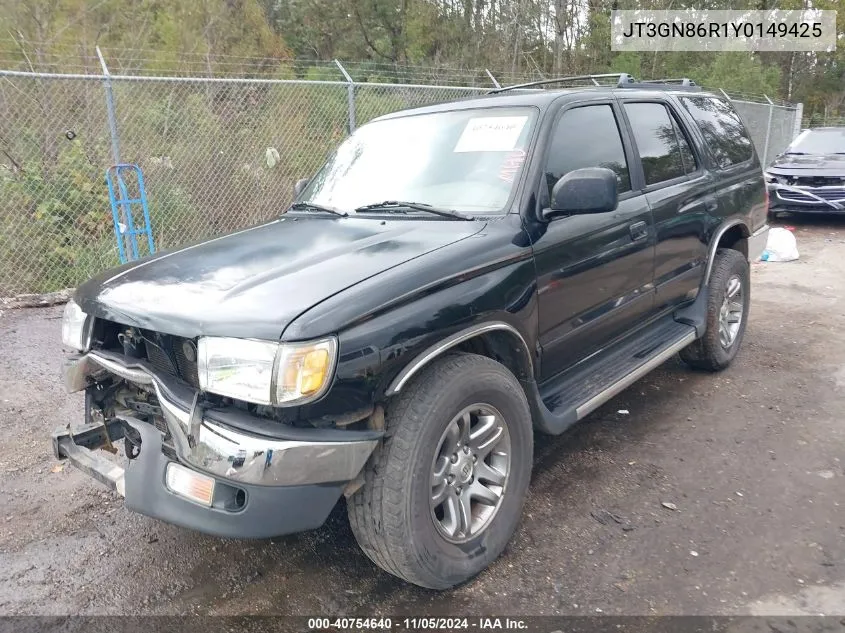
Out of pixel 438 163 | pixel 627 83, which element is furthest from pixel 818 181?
pixel 438 163

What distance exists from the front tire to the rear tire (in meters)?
2.40

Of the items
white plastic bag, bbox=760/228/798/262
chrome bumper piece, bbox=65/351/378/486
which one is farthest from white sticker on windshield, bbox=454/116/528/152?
white plastic bag, bbox=760/228/798/262

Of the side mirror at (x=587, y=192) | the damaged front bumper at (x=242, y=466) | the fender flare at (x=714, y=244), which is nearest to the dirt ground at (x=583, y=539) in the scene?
the damaged front bumper at (x=242, y=466)

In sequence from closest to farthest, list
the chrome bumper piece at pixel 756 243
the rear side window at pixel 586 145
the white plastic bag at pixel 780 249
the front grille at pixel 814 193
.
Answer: the rear side window at pixel 586 145
the chrome bumper piece at pixel 756 243
the white plastic bag at pixel 780 249
the front grille at pixel 814 193

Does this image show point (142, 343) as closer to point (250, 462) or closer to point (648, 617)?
point (250, 462)

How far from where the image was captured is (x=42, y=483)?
11.6 feet

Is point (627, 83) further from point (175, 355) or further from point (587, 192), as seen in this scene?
point (175, 355)

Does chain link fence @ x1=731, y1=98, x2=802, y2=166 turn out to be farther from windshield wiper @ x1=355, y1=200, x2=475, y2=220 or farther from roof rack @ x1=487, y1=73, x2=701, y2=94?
windshield wiper @ x1=355, y1=200, x2=475, y2=220

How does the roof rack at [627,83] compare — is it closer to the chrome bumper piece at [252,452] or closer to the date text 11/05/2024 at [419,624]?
the chrome bumper piece at [252,452]

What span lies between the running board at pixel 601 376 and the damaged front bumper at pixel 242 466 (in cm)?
112

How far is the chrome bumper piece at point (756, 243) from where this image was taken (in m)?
5.06

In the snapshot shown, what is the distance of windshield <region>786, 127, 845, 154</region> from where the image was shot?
11.4 meters

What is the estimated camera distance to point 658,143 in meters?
4.13

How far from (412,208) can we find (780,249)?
7.48 m
